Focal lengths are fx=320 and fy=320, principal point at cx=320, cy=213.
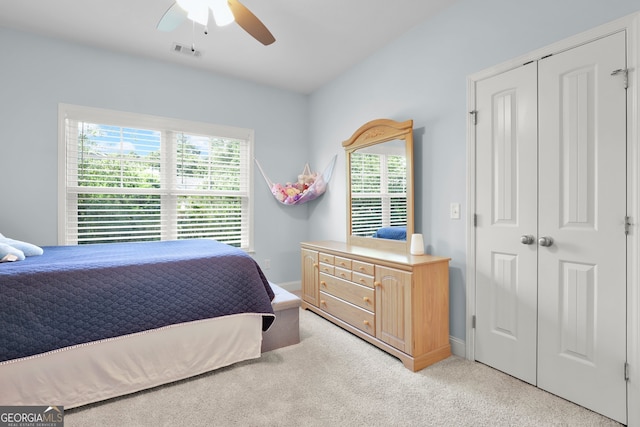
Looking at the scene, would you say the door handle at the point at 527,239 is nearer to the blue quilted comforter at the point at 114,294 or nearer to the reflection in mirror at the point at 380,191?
the reflection in mirror at the point at 380,191

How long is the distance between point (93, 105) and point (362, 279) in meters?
3.08

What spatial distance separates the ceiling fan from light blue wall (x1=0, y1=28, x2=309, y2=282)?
1.37 meters

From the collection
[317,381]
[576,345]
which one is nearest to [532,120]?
[576,345]

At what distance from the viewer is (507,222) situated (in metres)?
2.15

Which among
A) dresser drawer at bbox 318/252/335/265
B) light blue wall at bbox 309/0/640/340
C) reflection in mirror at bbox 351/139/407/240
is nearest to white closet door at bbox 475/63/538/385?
light blue wall at bbox 309/0/640/340

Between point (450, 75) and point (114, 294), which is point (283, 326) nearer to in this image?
point (114, 294)

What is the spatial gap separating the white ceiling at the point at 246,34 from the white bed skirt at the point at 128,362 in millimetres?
2404

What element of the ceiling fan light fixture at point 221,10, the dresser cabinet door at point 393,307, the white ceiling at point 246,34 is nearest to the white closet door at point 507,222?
the dresser cabinet door at point 393,307

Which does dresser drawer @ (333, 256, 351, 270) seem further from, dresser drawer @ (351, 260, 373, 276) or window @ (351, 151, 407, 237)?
window @ (351, 151, 407, 237)

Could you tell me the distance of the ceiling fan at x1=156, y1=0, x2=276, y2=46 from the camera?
6.34ft

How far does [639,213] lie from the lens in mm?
1598

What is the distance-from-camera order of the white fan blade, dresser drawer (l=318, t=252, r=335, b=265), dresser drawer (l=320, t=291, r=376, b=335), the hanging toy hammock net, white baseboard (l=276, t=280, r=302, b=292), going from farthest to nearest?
white baseboard (l=276, t=280, r=302, b=292), the hanging toy hammock net, dresser drawer (l=318, t=252, r=335, b=265), dresser drawer (l=320, t=291, r=376, b=335), the white fan blade

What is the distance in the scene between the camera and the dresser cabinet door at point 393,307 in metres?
2.24

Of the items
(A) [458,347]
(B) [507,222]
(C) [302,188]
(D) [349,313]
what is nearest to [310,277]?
(D) [349,313]
